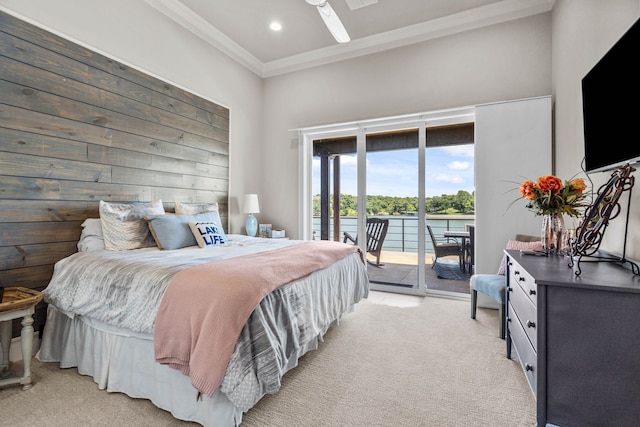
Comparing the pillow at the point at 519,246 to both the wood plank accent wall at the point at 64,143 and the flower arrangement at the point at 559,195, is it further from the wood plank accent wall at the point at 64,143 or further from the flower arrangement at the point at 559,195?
the wood plank accent wall at the point at 64,143

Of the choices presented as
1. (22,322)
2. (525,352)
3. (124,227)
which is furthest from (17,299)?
(525,352)

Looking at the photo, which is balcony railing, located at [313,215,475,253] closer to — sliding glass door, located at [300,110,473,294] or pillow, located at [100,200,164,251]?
sliding glass door, located at [300,110,473,294]

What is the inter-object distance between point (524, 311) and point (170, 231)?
102 inches

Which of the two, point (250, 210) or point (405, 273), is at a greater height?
point (250, 210)

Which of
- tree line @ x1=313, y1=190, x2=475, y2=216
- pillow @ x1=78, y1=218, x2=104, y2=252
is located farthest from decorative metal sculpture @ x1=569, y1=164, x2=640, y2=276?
pillow @ x1=78, y1=218, x2=104, y2=252

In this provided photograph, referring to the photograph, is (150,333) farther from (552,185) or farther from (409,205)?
(409,205)

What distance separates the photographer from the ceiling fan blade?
7.85 feet

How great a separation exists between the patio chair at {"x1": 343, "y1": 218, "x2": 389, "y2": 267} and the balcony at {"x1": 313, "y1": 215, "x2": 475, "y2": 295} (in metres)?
0.05

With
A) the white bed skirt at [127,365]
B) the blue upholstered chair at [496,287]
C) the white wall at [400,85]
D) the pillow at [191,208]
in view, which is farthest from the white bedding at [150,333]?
the white wall at [400,85]

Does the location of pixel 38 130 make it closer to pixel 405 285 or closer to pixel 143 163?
pixel 143 163

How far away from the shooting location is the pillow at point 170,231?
8.38 ft

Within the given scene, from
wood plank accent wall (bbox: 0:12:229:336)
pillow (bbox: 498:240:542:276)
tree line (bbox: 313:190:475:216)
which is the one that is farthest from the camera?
tree line (bbox: 313:190:475:216)

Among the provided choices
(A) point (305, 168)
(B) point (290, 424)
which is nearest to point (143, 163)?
(A) point (305, 168)

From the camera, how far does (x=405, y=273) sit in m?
4.10
